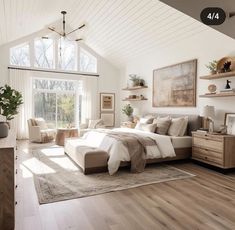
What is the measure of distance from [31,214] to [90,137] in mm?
2673

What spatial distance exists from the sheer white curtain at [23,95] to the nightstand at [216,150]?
18.2 feet

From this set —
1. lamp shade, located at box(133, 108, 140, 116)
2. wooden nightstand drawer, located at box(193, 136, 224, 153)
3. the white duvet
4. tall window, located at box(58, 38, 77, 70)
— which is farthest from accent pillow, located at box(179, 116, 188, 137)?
tall window, located at box(58, 38, 77, 70)

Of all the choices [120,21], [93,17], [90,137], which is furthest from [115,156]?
[93,17]

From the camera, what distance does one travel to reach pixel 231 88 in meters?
4.25

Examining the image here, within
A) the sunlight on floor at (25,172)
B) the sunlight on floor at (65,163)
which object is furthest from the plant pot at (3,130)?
the sunlight on floor at (65,163)

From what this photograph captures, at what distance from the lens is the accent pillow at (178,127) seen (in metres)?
4.91

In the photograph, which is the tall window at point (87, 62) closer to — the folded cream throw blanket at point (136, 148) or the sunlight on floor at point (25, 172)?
the folded cream throw blanket at point (136, 148)

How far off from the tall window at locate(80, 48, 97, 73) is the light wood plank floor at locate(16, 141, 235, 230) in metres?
5.72

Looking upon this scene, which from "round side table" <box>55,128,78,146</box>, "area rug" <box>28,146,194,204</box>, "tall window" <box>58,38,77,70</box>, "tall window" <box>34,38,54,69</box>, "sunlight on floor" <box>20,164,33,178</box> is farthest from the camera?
"tall window" <box>58,38,77,70</box>

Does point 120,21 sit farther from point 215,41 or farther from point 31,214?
point 31,214

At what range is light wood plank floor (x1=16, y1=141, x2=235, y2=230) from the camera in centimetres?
216

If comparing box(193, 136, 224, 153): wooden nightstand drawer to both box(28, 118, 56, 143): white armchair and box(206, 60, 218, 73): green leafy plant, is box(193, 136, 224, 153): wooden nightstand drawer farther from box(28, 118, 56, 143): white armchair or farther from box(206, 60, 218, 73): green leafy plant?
box(28, 118, 56, 143): white armchair

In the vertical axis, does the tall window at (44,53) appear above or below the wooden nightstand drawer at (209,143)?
above

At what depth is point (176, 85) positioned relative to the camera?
571 centimetres
